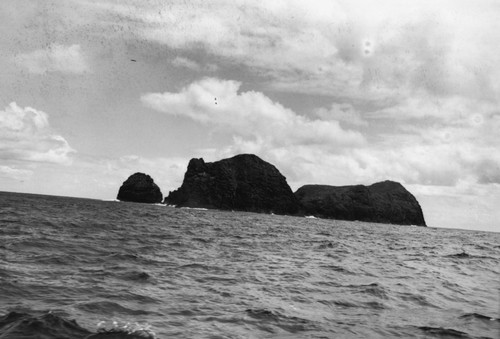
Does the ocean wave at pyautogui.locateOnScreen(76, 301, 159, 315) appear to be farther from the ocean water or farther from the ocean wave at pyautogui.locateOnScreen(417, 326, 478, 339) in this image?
the ocean wave at pyautogui.locateOnScreen(417, 326, 478, 339)

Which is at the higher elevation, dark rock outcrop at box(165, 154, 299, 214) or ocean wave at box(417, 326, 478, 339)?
dark rock outcrop at box(165, 154, 299, 214)

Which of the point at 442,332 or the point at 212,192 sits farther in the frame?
the point at 212,192

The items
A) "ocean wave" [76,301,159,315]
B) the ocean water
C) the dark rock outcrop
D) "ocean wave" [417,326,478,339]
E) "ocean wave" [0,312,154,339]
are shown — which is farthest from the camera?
the dark rock outcrop

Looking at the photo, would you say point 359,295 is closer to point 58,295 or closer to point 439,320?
point 439,320

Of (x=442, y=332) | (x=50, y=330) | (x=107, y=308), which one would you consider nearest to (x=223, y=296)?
(x=107, y=308)

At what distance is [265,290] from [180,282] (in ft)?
11.3

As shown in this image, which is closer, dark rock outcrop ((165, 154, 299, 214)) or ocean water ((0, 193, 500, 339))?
ocean water ((0, 193, 500, 339))

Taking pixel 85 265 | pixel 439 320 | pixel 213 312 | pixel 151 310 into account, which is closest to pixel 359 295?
pixel 439 320

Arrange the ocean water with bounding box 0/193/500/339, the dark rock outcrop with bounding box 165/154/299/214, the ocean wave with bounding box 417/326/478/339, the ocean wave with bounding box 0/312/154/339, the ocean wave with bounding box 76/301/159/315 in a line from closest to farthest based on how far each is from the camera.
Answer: the ocean wave with bounding box 0/312/154/339 → the ocean water with bounding box 0/193/500/339 → the ocean wave with bounding box 417/326/478/339 → the ocean wave with bounding box 76/301/159/315 → the dark rock outcrop with bounding box 165/154/299/214

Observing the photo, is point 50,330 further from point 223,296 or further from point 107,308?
point 223,296

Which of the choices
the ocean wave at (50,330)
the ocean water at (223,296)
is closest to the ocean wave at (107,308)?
the ocean water at (223,296)

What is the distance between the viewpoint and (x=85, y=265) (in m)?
17.5

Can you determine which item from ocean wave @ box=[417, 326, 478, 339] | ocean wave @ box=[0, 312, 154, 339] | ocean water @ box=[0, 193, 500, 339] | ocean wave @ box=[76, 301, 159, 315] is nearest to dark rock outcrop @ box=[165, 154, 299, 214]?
ocean water @ box=[0, 193, 500, 339]

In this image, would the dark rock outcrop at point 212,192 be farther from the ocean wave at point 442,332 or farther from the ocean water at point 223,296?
the ocean wave at point 442,332
